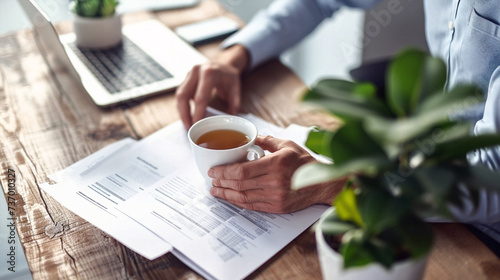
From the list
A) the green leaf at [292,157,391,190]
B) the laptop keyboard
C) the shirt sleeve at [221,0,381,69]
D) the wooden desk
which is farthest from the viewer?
the shirt sleeve at [221,0,381,69]

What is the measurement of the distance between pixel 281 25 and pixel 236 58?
226 millimetres

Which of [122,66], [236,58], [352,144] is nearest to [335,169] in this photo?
[352,144]

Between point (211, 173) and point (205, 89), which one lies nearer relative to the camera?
point (211, 173)

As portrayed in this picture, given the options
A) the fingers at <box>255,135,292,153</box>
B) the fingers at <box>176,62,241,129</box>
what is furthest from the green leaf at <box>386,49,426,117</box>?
the fingers at <box>176,62,241,129</box>

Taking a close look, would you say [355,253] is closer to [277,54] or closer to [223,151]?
[223,151]

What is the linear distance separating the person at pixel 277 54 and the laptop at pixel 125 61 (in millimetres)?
110

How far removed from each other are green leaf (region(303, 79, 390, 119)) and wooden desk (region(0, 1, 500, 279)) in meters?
0.31

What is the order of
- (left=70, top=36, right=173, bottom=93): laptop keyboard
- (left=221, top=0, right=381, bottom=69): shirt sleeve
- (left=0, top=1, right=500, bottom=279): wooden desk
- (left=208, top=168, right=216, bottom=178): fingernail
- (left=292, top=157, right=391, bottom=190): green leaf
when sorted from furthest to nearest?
(left=221, top=0, right=381, bottom=69): shirt sleeve, (left=70, top=36, right=173, bottom=93): laptop keyboard, (left=208, top=168, right=216, bottom=178): fingernail, (left=0, top=1, right=500, bottom=279): wooden desk, (left=292, top=157, right=391, bottom=190): green leaf

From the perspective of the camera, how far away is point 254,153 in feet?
2.64

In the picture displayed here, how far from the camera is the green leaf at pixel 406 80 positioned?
0.45m

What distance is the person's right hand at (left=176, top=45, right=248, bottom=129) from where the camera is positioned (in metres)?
1.03

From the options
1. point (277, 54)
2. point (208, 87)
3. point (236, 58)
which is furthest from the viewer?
point (277, 54)

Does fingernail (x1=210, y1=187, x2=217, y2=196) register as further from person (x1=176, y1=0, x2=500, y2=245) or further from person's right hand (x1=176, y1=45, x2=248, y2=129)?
person's right hand (x1=176, y1=45, x2=248, y2=129)

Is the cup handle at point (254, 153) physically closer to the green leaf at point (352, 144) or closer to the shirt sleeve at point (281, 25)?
the green leaf at point (352, 144)
